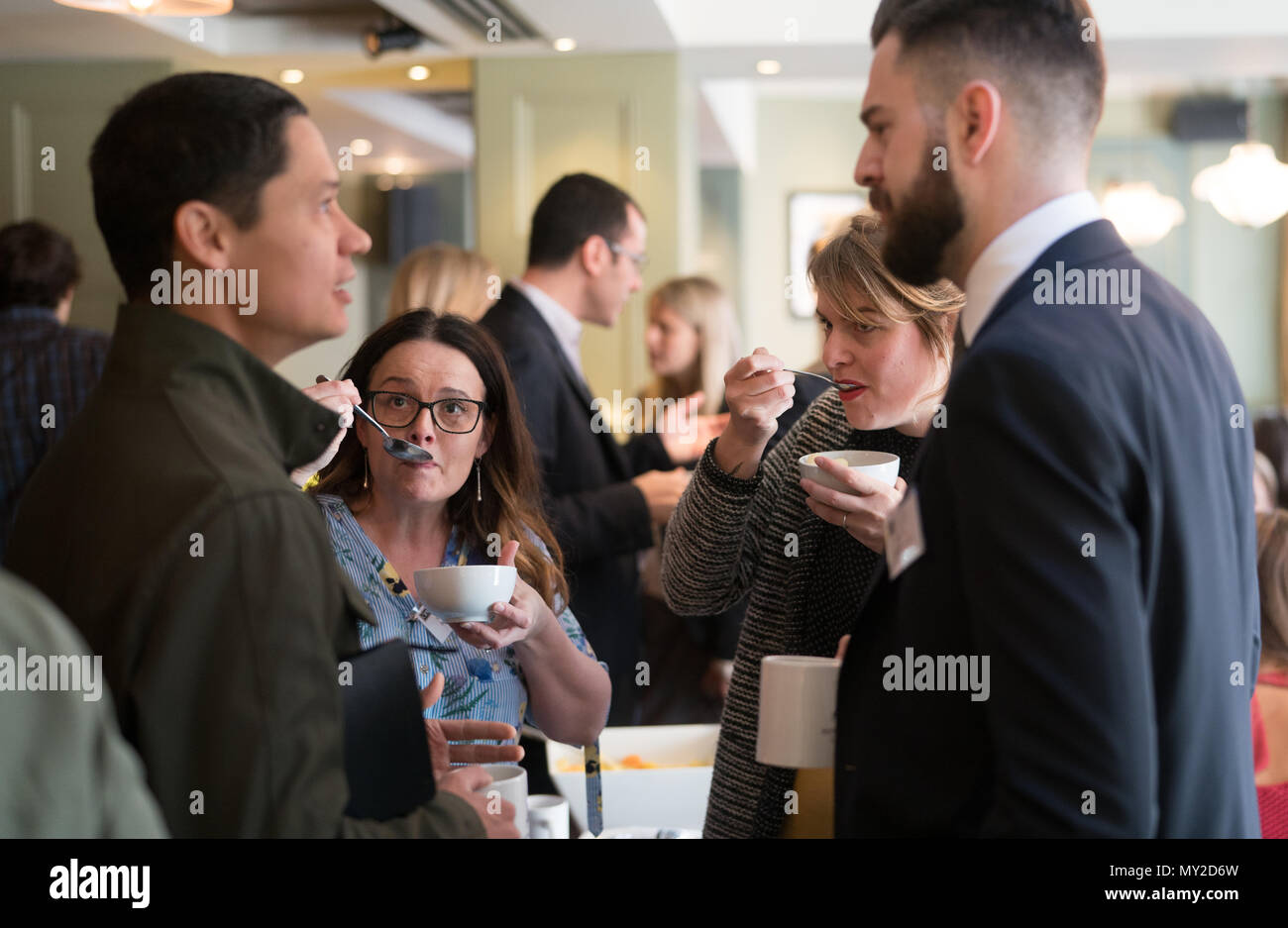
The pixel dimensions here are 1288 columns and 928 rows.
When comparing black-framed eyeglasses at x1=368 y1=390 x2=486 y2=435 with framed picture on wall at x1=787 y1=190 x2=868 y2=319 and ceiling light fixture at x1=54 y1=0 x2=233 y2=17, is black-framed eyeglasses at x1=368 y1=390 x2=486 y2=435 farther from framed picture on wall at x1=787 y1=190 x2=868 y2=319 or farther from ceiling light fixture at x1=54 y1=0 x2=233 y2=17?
framed picture on wall at x1=787 y1=190 x2=868 y2=319

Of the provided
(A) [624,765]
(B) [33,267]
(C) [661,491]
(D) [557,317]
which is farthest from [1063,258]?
(B) [33,267]

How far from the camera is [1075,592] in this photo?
2.85 ft

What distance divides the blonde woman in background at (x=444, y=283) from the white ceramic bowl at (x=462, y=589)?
1.68 metres

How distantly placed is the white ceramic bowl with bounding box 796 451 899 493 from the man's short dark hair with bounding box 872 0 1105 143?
40cm

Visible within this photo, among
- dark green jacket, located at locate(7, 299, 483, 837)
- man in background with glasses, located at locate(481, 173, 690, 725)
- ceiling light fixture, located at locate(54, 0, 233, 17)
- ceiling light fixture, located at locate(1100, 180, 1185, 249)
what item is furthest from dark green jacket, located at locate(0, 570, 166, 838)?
ceiling light fixture, located at locate(1100, 180, 1185, 249)

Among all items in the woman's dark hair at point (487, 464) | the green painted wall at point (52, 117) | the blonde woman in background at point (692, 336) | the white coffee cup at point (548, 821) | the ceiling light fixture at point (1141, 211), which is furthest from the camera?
the ceiling light fixture at point (1141, 211)

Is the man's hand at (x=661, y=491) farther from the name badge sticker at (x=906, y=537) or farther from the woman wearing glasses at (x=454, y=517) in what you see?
the name badge sticker at (x=906, y=537)

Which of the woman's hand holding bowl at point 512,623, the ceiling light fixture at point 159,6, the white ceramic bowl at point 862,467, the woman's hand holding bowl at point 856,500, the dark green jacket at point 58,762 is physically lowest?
the dark green jacket at point 58,762

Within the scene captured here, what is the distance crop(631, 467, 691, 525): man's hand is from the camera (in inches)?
92.0

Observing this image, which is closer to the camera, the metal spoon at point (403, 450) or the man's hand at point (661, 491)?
the metal spoon at point (403, 450)

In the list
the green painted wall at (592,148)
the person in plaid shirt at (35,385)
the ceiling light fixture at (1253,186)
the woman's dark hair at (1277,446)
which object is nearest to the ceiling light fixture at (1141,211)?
the ceiling light fixture at (1253,186)

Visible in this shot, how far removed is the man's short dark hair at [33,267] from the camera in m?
2.73

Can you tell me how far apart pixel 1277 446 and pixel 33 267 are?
3478 mm
